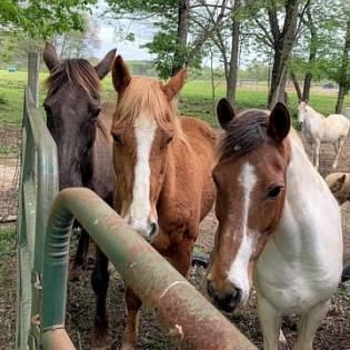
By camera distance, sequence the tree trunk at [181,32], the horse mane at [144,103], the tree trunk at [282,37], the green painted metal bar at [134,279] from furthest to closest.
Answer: the tree trunk at [282,37] < the tree trunk at [181,32] < the horse mane at [144,103] < the green painted metal bar at [134,279]

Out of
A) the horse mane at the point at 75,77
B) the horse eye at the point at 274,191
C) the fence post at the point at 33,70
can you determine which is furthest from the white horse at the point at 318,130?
the horse eye at the point at 274,191

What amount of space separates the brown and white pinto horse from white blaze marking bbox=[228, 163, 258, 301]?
1.51ft

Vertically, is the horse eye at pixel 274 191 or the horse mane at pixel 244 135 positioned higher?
the horse mane at pixel 244 135

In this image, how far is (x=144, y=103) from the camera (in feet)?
8.94

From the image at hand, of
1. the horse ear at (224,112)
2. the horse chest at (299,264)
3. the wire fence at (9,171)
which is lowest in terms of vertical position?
the wire fence at (9,171)

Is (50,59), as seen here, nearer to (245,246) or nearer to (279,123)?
(279,123)

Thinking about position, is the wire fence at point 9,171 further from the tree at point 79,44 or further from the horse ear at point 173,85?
the tree at point 79,44

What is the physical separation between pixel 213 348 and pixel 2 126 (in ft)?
48.7

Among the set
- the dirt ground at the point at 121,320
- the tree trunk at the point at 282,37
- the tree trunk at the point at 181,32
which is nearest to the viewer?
the dirt ground at the point at 121,320

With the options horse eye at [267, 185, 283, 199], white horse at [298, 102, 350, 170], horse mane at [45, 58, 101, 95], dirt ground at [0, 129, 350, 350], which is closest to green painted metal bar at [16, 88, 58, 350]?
horse eye at [267, 185, 283, 199]

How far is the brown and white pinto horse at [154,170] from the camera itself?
101 inches

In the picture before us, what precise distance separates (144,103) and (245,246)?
99 cm

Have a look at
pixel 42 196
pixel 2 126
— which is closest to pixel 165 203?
pixel 42 196

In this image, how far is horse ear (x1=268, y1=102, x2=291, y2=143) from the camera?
2.20 m
